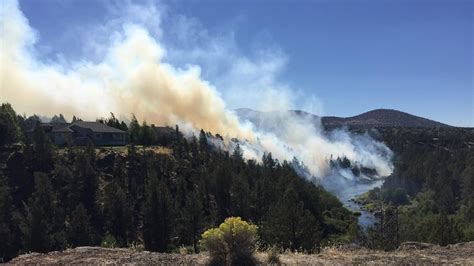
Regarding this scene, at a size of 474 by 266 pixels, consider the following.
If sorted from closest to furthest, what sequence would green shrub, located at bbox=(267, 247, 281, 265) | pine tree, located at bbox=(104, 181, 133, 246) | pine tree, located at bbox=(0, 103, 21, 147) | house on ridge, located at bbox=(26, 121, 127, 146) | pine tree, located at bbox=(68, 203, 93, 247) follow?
1. green shrub, located at bbox=(267, 247, 281, 265)
2. pine tree, located at bbox=(68, 203, 93, 247)
3. pine tree, located at bbox=(104, 181, 133, 246)
4. pine tree, located at bbox=(0, 103, 21, 147)
5. house on ridge, located at bbox=(26, 121, 127, 146)

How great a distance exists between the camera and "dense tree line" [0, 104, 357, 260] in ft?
246

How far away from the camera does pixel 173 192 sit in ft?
369

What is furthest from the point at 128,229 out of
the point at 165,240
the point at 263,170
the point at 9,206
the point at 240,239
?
the point at 240,239

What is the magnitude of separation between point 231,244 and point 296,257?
292 centimetres

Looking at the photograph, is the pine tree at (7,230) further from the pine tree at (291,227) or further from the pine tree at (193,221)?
the pine tree at (291,227)

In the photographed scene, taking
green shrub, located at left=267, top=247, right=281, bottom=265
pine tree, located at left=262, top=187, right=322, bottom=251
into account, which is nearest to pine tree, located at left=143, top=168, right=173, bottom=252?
pine tree, located at left=262, top=187, right=322, bottom=251

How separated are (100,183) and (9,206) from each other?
89.7 feet

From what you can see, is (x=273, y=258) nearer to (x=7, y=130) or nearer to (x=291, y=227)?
(x=291, y=227)

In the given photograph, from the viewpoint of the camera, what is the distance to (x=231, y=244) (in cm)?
1902

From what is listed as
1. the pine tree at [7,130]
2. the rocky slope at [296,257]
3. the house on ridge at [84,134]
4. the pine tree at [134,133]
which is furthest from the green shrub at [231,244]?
the pine tree at [134,133]

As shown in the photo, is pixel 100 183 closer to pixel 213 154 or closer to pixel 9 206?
pixel 9 206

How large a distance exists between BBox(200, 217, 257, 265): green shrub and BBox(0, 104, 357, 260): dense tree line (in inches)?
1355

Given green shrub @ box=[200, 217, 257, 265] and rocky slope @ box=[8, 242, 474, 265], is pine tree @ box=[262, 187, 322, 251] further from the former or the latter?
green shrub @ box=[200, 217, 257, 265]

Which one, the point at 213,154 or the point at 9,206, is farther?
the point at 213,154
